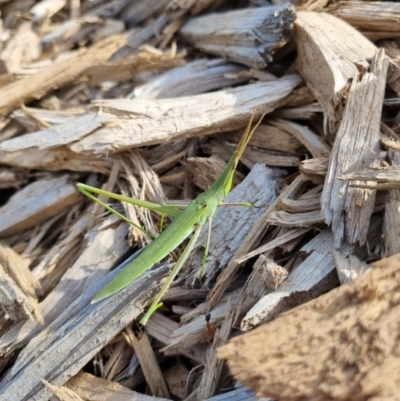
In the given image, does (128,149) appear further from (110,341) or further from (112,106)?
(110,341)

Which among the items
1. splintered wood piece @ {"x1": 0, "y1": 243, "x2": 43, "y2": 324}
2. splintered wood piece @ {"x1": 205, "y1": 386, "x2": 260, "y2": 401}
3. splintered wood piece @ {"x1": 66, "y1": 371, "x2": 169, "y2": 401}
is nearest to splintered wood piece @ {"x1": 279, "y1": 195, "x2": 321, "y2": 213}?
splintered wood piece @ {"x1": 205, "y1": 386, "x2": 260, "y2": 401}

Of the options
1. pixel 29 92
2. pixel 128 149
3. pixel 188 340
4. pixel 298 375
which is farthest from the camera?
pixel 29 92

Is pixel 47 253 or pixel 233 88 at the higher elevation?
pixel 233 88

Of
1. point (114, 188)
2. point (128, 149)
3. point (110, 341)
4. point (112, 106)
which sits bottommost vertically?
point (110, 341)

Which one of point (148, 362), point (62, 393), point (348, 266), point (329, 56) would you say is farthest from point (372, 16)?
point (62, 393)

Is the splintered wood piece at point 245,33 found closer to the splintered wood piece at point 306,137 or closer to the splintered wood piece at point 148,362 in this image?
the splintered wood piece at point 306,137

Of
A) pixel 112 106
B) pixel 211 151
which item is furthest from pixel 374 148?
pixel 112 106

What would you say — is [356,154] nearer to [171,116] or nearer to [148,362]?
[171,116]
